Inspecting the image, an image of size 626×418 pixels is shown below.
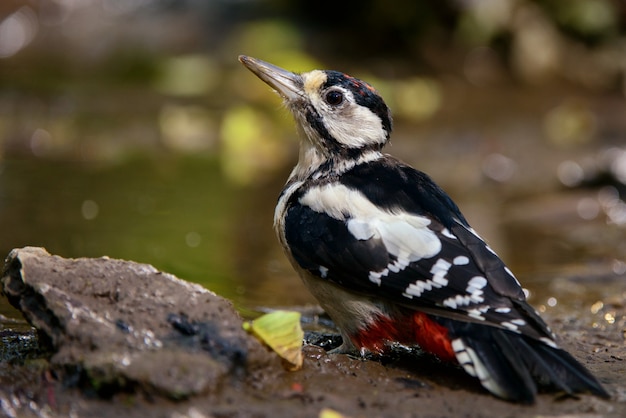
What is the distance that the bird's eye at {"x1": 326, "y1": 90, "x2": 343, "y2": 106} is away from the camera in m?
4.86

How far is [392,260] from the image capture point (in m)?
3.91

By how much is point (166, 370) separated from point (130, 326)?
25 centimetres

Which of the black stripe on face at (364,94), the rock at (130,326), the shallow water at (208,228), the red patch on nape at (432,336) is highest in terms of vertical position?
the black stripe on face at (364,94)

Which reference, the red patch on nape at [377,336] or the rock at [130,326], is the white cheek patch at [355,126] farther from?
the rock at [130,326]

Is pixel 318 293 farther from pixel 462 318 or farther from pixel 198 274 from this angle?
pixel 198 274

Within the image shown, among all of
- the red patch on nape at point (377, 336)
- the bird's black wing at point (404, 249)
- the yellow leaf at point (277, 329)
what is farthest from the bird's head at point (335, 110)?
the yellow leaf at point (277, 329)

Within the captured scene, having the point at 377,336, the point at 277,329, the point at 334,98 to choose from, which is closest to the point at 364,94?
the point at 334,98

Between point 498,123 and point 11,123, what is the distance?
4818mm

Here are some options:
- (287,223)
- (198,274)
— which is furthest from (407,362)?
(198,274)

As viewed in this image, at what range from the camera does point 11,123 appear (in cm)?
934

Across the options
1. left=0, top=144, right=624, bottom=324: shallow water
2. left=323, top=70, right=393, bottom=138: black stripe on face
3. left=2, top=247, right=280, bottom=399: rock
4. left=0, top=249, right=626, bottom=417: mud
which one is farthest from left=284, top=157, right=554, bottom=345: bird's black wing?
left=0, top=144, right=624, bottom=324: shallow water

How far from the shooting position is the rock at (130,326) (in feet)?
11.1

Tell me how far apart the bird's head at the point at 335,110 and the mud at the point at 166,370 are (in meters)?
1.27

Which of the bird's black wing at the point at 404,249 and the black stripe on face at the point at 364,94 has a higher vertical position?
the black stripe on face at the point at 364,94
